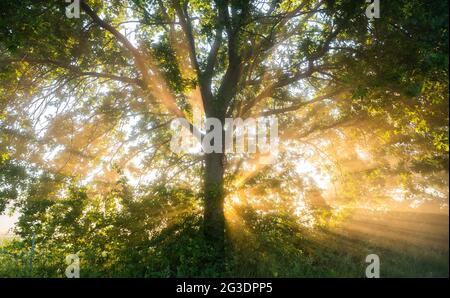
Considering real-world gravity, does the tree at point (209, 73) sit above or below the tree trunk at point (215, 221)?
above

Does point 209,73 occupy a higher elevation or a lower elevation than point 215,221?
higher

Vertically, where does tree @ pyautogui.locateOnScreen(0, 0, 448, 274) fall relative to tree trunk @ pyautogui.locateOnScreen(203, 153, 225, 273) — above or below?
above

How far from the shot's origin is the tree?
9.31m

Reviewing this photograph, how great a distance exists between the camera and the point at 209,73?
1436 centimetres

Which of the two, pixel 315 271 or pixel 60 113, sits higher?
pixel 60 113

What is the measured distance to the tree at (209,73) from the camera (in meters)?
9.31

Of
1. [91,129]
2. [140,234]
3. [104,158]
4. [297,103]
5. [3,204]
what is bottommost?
[140,234]

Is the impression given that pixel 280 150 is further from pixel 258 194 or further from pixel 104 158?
pixel 104 158

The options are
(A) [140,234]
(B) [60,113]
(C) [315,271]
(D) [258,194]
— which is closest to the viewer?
(C) [315,271]

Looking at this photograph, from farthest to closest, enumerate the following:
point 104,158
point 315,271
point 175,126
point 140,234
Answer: point 175,126
point 104,158
point 140,234
point 315,271

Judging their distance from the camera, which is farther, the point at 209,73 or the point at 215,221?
the point at 209,73

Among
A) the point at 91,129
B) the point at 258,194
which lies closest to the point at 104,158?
the point at 91,129

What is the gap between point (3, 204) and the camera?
39.6 feet
